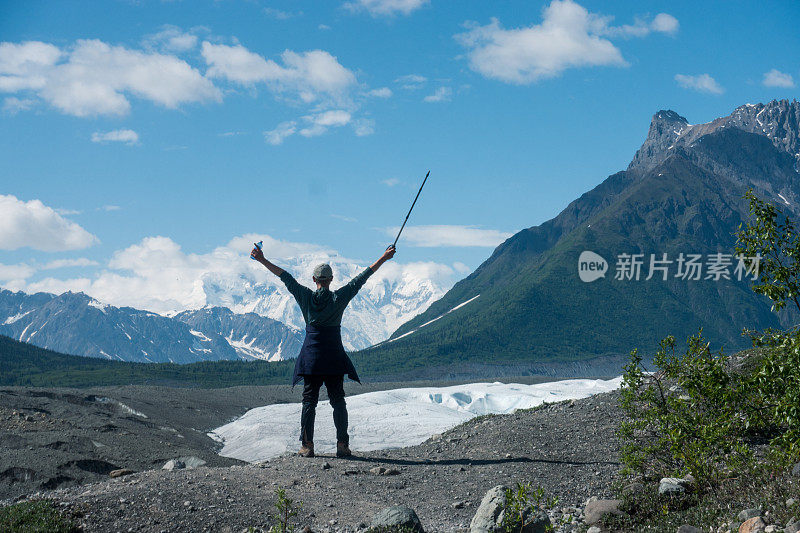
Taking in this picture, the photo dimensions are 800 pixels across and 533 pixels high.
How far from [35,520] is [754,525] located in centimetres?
837

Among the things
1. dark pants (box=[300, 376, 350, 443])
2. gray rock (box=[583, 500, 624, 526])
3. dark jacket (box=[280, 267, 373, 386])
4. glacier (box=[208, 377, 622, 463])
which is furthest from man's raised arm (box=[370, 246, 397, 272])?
glacier (box=[208, 377, 622, 463])

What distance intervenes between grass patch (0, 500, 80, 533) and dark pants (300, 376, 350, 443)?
4309 mm

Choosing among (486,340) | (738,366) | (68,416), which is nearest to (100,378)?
(486,340)

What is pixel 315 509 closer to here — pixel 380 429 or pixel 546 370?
pixel 380 429

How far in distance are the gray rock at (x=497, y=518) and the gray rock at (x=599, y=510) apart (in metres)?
0.89

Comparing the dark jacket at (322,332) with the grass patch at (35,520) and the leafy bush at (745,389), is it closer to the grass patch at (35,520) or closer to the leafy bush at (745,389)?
the grass patch at (35,520)

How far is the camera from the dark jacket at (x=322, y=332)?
11.5m

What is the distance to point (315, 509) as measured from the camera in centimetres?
918

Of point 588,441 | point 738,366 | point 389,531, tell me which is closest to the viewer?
point 389,531

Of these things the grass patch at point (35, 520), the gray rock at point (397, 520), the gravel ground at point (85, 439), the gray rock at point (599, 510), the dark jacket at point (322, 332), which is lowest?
the gravel ground at point (85, 439)

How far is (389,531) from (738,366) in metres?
11.7

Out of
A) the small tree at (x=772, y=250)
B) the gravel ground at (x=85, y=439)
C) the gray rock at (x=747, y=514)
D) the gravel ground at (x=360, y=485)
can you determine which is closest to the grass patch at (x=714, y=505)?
the gray rock at (x=747, y=514)

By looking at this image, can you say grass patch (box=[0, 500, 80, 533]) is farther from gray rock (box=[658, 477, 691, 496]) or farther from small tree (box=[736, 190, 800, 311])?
small tree (box=[736, 190, 800, 311])

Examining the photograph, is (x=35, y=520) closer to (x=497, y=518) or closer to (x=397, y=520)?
(x=397, y=520)
